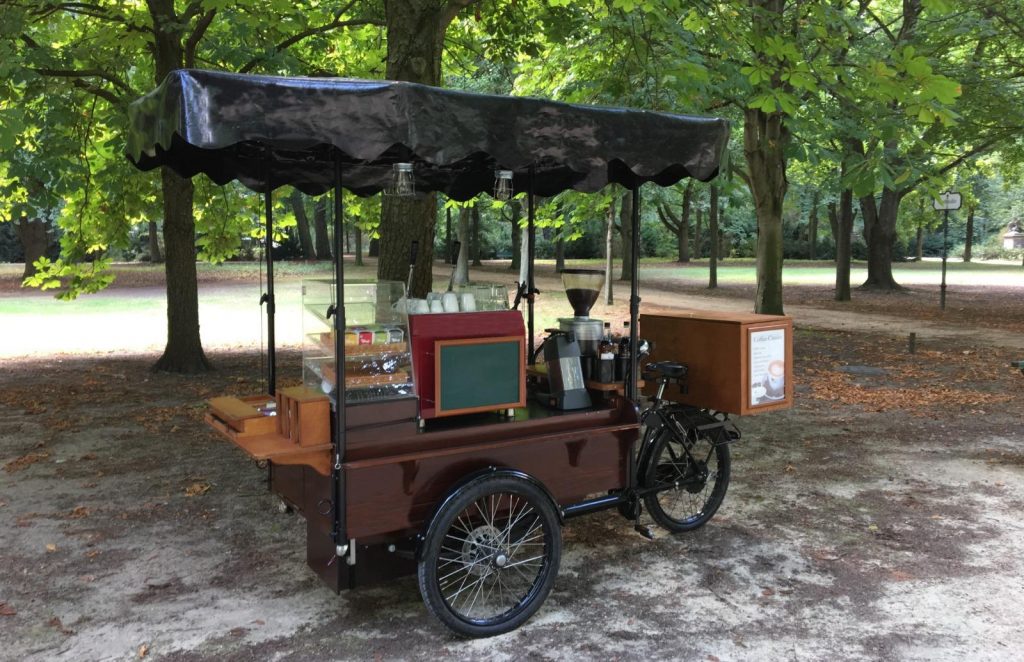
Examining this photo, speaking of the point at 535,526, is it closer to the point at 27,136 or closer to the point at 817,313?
the point at 27,136

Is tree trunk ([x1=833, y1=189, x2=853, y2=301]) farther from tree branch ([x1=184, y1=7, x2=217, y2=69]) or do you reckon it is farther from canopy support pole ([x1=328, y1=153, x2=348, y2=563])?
canopy support pole ([x1=328, y1=153, x2=348, y2=563])

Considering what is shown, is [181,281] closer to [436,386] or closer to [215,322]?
[215,322]

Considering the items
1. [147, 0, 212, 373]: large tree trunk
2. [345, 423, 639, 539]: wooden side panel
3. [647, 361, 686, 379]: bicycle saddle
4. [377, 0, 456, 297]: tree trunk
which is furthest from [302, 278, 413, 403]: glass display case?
[147, 0, 212, 373]: large tree trunk

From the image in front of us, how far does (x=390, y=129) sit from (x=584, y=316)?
70.3 inches

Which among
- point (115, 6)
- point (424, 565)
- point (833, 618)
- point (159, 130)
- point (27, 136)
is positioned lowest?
point (833, 618)

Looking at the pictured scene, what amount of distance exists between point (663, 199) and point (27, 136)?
20.1 meters

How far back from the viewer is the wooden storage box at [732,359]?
488cm

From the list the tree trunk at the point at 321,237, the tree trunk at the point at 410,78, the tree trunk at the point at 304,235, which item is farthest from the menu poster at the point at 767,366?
the tree trunk at the point at 304,235

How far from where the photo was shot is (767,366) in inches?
196

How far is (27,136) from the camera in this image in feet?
32.9

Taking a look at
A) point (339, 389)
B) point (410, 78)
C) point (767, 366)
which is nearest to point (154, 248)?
point (410, 78)

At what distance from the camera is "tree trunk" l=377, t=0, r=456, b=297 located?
23.7ft

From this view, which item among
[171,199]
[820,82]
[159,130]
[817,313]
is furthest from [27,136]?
[817,313]

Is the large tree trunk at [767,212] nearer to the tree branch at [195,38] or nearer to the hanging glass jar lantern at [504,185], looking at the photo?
the tree branch at [195,38]
